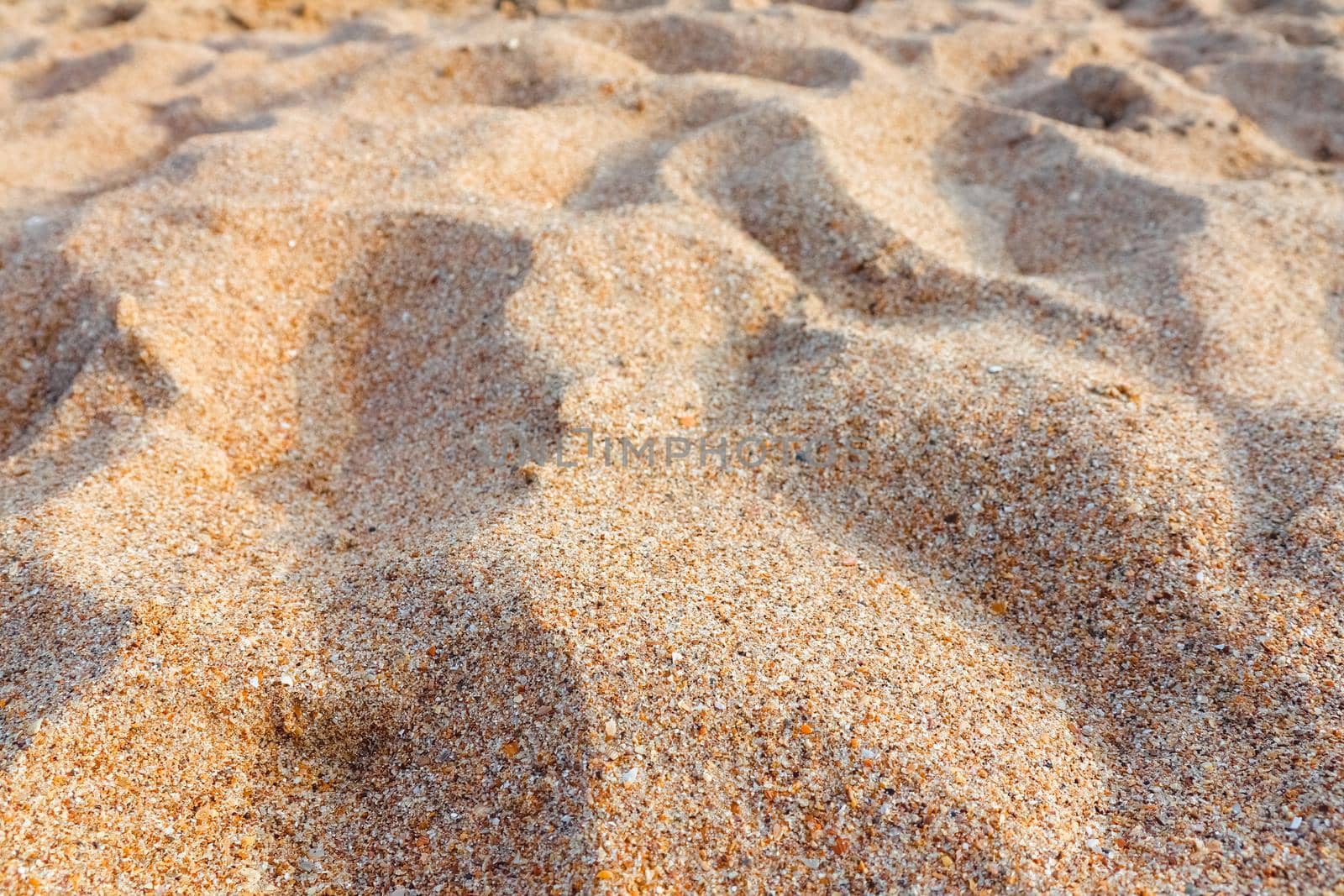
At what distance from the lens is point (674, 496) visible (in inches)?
71.1

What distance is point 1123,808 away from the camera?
4.45ft

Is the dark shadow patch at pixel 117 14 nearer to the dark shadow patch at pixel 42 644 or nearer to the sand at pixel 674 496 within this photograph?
the sand at pixel 674 496

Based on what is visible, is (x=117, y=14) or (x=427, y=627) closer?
(x=427, y=627)

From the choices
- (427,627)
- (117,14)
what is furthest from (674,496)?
(117,14)

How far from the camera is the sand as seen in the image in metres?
1.31

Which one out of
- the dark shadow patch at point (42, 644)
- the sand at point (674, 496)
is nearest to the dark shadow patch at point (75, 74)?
the sand at point (674, 496)

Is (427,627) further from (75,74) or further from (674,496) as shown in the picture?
(75,74)

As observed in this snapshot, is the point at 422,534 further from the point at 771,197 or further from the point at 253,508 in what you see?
the point at 771,197

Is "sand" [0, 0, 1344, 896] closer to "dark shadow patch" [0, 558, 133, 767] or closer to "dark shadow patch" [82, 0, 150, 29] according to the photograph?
"dark shadow patch" [0, 558, 133, 767]

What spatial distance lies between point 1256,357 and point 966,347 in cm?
70

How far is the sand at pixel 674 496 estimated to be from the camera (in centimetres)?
131

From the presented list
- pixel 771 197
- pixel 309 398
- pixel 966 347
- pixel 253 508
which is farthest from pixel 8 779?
pixel 771 197

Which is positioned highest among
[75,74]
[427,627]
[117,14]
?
[117,14]

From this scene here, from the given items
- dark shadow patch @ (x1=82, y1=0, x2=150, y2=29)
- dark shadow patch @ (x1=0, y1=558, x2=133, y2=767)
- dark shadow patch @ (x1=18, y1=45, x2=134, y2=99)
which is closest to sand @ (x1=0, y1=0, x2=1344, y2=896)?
dark shadow patch @ (x1=0, y1=558, x2=133, y2=767)
